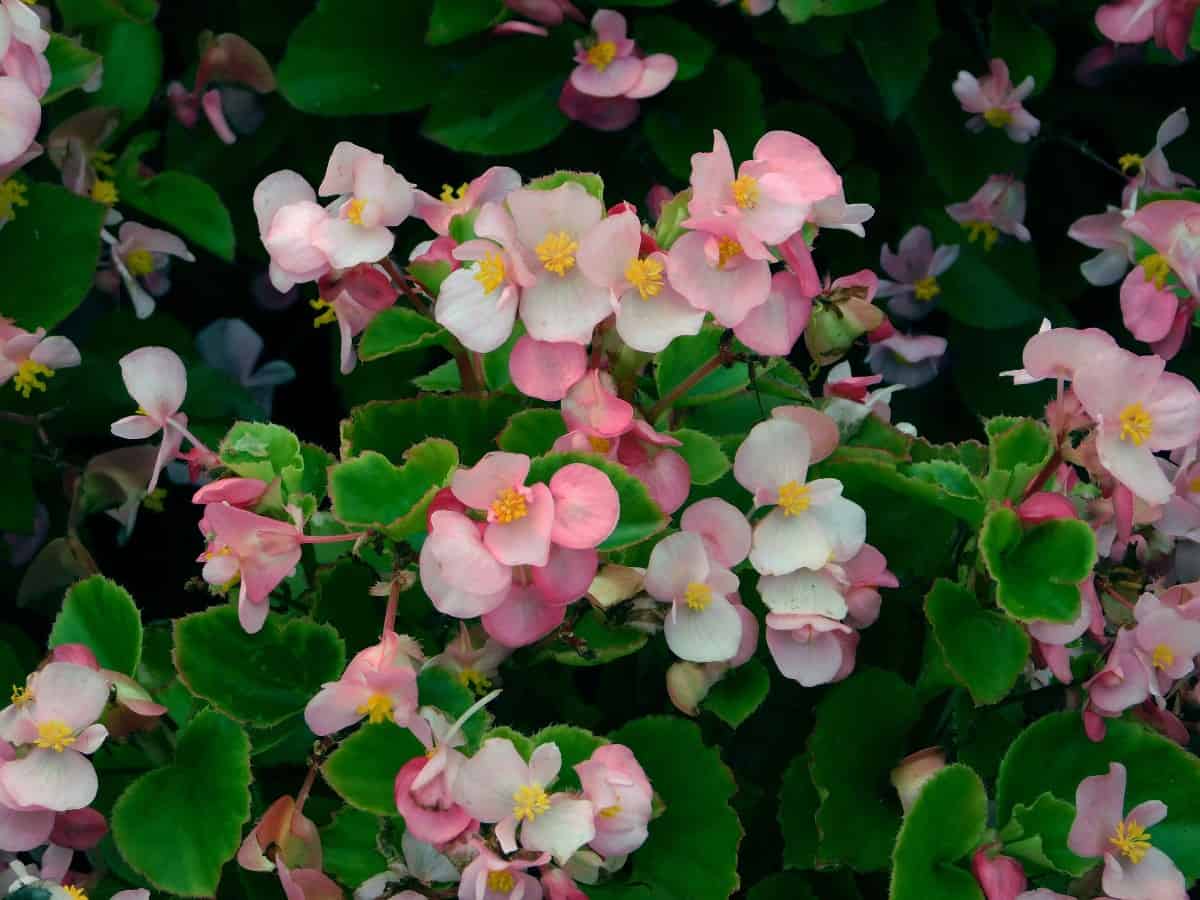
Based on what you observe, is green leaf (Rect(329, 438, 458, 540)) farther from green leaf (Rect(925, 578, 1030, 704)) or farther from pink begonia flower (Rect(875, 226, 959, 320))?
pink begonia flower (Rect(875, 226, 959, 320))

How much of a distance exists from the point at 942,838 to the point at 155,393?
1.35 feet

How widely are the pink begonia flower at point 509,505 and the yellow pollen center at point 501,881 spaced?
12cm

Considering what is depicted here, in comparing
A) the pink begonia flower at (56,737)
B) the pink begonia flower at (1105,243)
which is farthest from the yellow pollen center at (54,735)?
the pink begonia flower at (1105,243)

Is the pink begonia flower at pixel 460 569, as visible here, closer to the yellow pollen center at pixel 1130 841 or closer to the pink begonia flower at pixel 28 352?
the yellow pollen center at pixel 1130 841

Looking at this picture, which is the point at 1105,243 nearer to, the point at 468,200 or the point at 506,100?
the point at 506,100

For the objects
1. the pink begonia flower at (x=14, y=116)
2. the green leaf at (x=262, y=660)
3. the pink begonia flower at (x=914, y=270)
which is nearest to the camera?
the green leaf at (x=262, y=660)

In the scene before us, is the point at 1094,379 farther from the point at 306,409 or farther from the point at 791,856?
the point at 306,409

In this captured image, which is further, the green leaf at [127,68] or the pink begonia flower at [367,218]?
the green leaf at [127,68]

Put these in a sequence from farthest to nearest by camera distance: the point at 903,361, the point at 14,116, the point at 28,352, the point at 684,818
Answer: the point at 903,361, the point at 28,352, the point at 14,116, the point at 684,818

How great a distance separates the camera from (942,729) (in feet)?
2.18

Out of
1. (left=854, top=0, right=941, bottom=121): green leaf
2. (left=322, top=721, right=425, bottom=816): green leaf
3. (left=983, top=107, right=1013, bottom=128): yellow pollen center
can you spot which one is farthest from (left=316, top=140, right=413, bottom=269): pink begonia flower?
(left=983, top=107, right=1013, bottom=128): yellow pollen center

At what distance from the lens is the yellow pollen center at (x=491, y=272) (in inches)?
22.0

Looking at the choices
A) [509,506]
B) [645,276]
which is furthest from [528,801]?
[645,276]

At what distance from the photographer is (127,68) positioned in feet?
3.76
